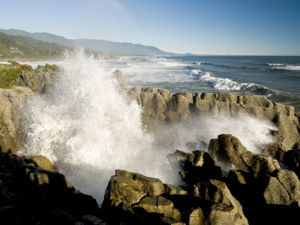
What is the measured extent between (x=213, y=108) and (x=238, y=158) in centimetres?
567

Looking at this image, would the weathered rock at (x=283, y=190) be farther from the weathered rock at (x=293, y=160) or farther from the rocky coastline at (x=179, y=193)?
the weathered rock at (x=293, y=160)

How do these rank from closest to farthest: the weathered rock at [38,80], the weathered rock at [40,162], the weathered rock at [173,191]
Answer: the weathered rock at [173,191]
the weathered rock at [40,162]
the weathered rock at [38,80]

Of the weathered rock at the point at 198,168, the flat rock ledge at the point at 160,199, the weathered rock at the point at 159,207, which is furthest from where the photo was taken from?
the weathered rock at the point at 198,168

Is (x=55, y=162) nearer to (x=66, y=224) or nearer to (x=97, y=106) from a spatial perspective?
(x=97, y=106)

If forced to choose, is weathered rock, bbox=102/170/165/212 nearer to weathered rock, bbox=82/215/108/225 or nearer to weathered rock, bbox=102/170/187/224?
weathered rock, bbox=102/170/187/224

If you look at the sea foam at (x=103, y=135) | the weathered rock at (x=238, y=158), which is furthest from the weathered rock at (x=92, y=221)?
the weathered rock at (x=238, y=158)

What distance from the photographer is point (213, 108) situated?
13227 millimetres

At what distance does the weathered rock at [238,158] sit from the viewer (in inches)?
284

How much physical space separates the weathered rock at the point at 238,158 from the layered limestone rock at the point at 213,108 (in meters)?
4.73

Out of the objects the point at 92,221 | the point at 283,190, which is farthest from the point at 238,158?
the point at 92,221

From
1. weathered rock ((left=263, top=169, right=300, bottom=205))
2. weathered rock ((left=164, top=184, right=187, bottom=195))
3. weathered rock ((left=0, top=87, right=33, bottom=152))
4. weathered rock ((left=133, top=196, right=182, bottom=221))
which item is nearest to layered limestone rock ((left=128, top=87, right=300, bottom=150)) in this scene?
weathered rock ((left=263, top=169, right=300, bottom=205))

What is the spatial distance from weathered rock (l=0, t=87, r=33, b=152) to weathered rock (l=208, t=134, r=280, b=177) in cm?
1044

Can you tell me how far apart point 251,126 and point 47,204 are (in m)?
11.4

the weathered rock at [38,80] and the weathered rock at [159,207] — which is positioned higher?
the weathered rock at [38,80]
